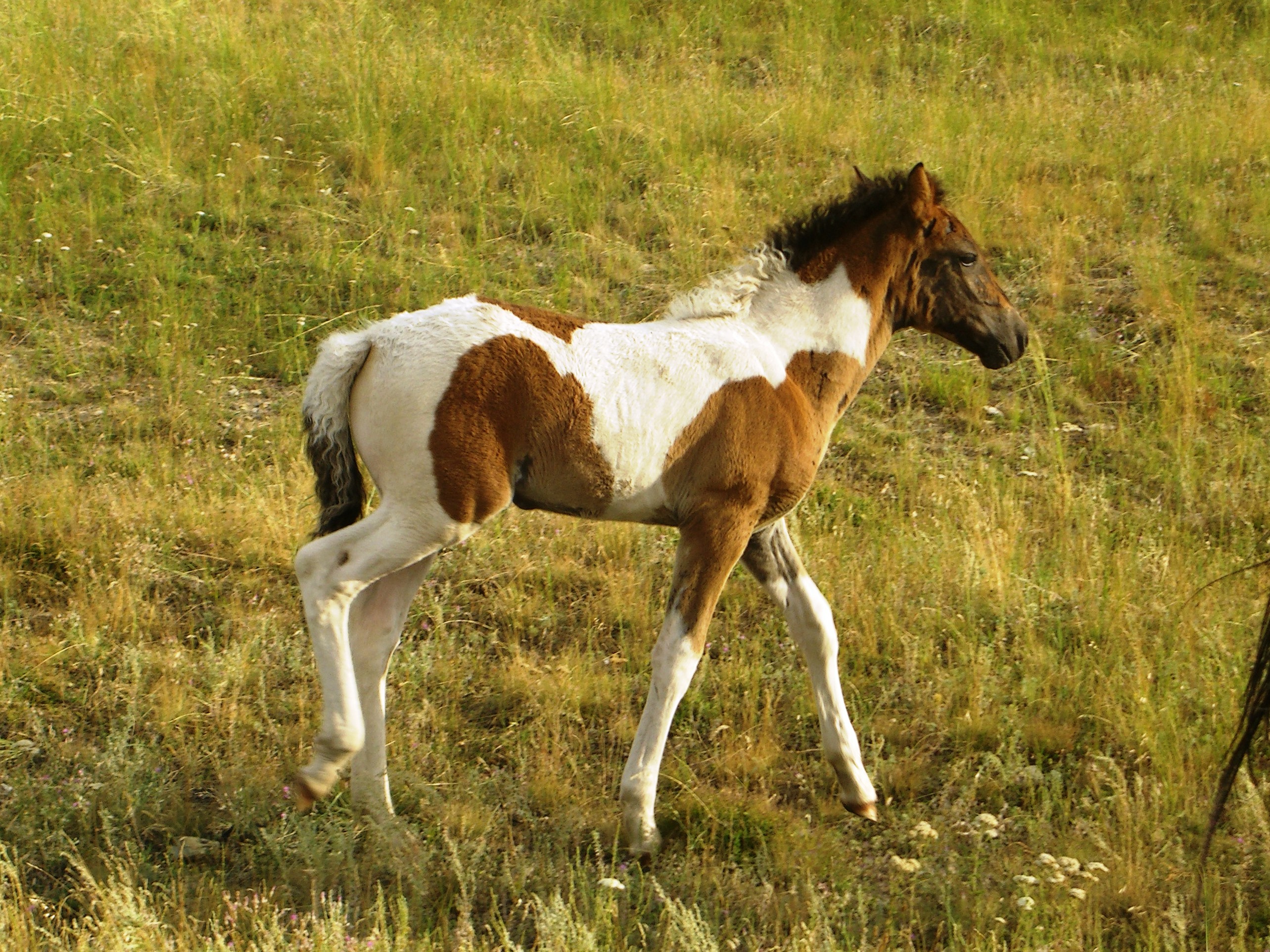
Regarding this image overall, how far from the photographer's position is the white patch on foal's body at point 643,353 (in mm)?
3982

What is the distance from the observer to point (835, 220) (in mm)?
4598

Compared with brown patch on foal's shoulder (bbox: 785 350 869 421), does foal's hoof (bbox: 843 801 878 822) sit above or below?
below

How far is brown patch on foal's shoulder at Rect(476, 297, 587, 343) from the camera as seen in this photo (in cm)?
413

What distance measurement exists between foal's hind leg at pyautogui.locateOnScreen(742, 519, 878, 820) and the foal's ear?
1188 millimetres

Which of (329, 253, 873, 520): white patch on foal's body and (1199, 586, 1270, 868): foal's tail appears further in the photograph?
(329, 253, 873, 520): white patch on foal's body

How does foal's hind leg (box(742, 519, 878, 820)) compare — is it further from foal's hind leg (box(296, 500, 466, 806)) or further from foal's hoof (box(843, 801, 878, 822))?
foal's hind leg (box(296, 500, 466, 806))

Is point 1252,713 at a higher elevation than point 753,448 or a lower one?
lower

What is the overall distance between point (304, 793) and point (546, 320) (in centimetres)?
163

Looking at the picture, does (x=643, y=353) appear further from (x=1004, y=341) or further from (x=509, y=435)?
(x=1004, y=341)

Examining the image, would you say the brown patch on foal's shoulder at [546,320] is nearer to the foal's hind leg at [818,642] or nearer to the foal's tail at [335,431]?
the foal's tail at [335,431]

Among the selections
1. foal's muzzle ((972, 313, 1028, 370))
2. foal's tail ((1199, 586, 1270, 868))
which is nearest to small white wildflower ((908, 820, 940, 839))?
foal's tail ((1199, 586, 1270, 868))

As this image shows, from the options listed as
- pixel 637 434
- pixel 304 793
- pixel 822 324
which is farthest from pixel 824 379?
pixel 304 793

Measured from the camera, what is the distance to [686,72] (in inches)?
417

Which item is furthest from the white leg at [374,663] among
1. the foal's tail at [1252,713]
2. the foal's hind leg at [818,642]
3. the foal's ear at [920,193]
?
the foal's tail at [1252,713]
